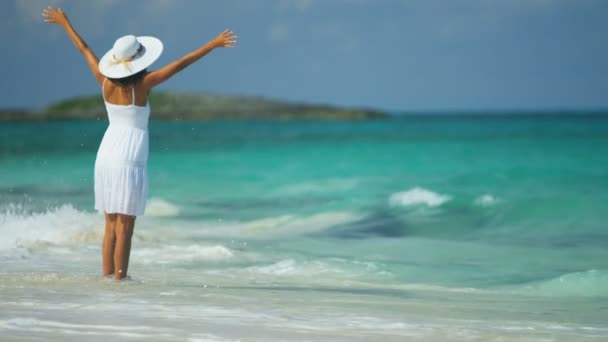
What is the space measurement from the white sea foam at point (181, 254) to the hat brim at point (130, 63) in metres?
2.54

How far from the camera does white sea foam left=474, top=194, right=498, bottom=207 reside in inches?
578

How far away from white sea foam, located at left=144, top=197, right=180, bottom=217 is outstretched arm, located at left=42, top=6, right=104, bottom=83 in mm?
6966

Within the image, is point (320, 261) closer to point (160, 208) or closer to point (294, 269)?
point (294, 269)

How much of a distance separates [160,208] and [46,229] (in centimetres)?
443

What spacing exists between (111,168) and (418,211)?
28.2 feet

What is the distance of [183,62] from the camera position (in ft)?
18.9

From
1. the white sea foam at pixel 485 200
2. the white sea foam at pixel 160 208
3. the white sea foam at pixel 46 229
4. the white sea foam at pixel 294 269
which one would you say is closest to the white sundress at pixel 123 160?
the white sea foam at pixel 294 269

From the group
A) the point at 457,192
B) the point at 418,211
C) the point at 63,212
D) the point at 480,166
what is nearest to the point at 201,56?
the point at 63,212

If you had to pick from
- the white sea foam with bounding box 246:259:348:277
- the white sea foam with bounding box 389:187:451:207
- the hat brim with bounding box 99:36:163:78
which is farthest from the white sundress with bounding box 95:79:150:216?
the white sea foam with bounding box 389:187:451:207

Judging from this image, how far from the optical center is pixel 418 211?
1394 centimetres

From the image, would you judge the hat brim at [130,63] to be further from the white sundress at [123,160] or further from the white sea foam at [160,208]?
the white sea foam at [160,208]

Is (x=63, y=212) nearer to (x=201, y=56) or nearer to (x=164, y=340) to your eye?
(x=201, y=56)

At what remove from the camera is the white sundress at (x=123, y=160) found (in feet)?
19.2

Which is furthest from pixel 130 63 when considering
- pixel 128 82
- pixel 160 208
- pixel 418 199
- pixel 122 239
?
pixel 418 199
